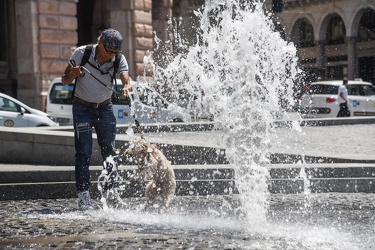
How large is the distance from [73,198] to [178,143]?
8.09 ft

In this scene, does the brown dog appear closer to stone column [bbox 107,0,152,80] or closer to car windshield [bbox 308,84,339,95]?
stone column [bbox 107,0,152,80]

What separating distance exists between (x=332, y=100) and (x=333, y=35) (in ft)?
75.2

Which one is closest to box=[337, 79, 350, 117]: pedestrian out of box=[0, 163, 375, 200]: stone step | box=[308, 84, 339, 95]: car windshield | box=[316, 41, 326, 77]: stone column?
box=[308, 84, 339, 95]: car windshield

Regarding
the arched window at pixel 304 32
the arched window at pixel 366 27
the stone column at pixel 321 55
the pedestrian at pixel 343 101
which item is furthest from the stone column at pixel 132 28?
the arched window at pixel 304 32

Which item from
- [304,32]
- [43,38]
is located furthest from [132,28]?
[304,32]

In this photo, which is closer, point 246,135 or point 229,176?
point 246,135

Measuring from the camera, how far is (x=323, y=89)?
30.3 metres

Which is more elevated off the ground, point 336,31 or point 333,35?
point 336,31

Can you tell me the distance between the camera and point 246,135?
334 inches

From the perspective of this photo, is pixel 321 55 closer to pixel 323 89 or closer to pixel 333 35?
pixel 333 35

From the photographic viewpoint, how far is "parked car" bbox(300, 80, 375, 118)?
2955cm

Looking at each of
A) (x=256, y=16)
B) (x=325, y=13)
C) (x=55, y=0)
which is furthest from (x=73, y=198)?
(x=325, y=13)

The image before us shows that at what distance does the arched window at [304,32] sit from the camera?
52787 millimetres

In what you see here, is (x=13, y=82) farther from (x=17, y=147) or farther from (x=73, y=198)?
(x=73, y=198)
